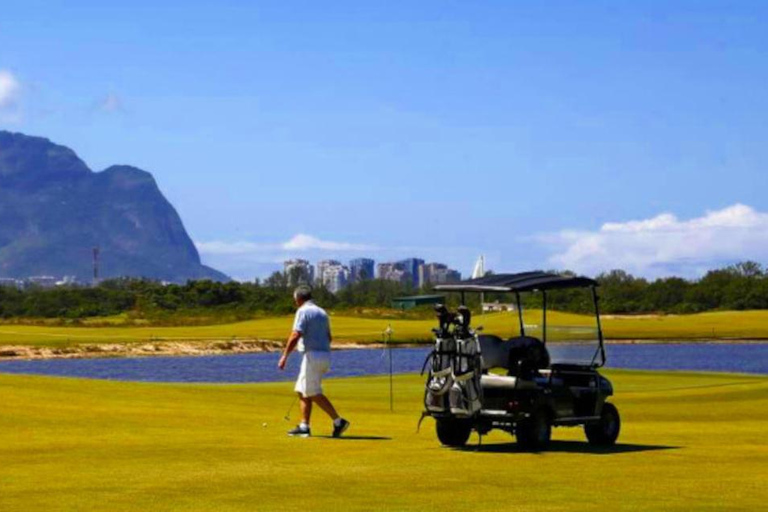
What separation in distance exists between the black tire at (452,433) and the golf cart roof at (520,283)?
2.00 metres

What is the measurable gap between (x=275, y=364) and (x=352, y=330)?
38287mm

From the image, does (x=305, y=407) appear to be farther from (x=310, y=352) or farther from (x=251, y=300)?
(x=251, y=300)

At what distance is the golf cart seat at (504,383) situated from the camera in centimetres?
2186

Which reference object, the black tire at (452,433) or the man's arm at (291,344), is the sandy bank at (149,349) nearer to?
the man's arm at (291,344)

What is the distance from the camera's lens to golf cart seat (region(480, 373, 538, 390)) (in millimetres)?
21859

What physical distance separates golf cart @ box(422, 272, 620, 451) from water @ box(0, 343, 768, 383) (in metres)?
42.3

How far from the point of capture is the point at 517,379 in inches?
860

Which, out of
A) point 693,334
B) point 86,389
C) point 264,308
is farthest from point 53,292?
point 86,389

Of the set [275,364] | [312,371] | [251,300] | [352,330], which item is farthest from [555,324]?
[251,300]

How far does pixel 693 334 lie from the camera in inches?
5054

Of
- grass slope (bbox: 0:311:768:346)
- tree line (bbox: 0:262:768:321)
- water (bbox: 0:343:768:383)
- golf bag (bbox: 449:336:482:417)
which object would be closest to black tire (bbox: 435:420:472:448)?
golf bag (bbox: 449:336:482:417)

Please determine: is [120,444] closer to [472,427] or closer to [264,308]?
[472,427]

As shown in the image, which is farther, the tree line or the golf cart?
the tree line

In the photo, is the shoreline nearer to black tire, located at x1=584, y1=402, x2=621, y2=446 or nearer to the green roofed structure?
the green roofed structure
